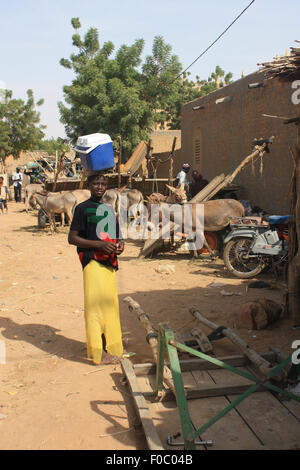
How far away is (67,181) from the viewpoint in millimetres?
16031

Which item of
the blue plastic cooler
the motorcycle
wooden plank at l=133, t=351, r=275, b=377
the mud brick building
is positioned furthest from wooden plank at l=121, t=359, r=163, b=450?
the mud brick building

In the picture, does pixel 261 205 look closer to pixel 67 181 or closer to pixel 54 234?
pixel 54 234

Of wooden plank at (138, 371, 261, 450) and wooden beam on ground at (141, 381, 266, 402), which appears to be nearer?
wooden plank at (138, 371, 261, 450)

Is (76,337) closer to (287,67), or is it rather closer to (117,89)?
(287,67)

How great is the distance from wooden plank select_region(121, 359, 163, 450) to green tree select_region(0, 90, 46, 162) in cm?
2999

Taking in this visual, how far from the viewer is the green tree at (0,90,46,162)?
103ft

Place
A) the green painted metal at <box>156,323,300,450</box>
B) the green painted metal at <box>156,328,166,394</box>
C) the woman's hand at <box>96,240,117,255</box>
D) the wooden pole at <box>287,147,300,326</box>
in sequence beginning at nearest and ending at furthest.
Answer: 1. the green painted metal at <box>156,323,300,450</box>
2. the green painted metal at <box>156,328,166,394</box>
3. the woman's hand at <box>96,240,117,255</box>
4. the wooden pole at <box>287,147,300,326</box>

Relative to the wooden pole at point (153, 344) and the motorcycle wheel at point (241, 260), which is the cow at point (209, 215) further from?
the wooden pole at point (153, 344)

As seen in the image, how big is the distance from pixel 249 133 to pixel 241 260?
4.83m

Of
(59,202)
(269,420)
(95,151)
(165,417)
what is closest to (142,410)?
(165,417)

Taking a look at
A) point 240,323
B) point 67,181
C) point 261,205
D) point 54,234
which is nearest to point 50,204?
point 54,234

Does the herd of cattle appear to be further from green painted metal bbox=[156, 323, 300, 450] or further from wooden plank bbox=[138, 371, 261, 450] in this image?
green painted metal bbox=[156, 323, 300, 450]

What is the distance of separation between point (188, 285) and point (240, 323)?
2057 millimetres

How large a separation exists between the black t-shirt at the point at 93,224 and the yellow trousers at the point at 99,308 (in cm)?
7
